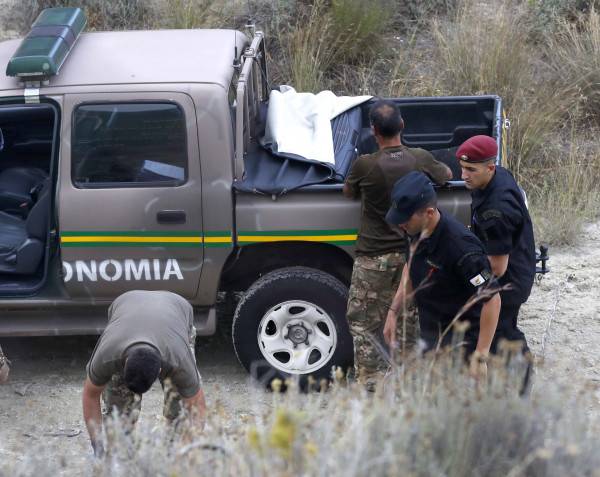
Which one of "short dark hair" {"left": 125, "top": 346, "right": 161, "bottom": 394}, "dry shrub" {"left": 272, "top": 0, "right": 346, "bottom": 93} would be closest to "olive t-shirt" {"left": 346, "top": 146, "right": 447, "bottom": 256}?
"short dark hair" {"left": 125, "top": 346, "right": 161, "bottom": 394}

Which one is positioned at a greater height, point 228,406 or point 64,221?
point 64,221

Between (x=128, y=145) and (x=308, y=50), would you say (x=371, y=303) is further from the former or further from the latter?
(x=308, y=50)

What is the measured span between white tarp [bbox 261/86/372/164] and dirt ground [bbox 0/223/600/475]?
144 cm

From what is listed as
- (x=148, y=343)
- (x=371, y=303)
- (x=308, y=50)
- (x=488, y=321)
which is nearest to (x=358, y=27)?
(x=308, y=50)

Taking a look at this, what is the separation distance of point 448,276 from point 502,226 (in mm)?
357

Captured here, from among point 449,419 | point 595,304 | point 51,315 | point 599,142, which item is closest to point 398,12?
point 599,142

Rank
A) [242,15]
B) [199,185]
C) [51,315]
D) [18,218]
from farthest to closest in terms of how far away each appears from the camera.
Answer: [242,15]
[18,218]
[51,315]
[199,185]

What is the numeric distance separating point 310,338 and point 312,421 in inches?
96.5

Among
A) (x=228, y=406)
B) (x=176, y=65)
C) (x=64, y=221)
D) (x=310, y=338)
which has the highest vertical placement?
(x=176, y=65)

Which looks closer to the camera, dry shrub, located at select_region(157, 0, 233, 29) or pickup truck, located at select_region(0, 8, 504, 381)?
pickup truck, located at select_region(0, 8, 504, 381)

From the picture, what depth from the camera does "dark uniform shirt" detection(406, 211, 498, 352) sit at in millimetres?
3711

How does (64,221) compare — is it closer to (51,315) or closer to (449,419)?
(51,315)

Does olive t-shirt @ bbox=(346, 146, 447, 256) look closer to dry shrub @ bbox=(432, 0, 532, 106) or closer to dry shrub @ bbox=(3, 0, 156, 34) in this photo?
dry shrub @ bbox=(432, 0, 532, 106)

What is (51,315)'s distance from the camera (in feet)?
16.6
